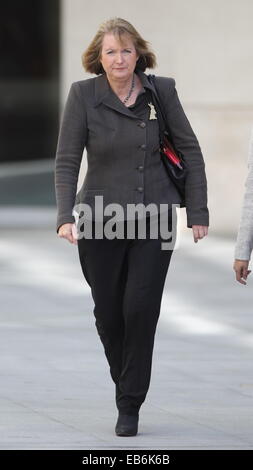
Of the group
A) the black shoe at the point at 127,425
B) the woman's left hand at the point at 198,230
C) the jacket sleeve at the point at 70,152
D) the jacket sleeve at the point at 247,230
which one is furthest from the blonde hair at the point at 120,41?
the black shoe at the point at 127,425

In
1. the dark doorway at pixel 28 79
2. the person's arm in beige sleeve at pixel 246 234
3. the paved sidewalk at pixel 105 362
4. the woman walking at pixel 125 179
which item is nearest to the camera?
the person's arm in beige sleeve at pixel 246 234

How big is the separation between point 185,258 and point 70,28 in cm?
296

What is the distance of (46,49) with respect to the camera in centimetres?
1870

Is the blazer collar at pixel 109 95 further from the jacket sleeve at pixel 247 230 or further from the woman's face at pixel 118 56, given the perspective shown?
the jacket sleeve at pixel 247 230

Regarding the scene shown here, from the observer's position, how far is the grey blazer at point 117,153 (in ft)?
20.1

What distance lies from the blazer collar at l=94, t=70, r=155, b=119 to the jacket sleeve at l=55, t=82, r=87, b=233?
0.09 meters

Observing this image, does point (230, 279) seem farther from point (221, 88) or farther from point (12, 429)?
point (12, 429)

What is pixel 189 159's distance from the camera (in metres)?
6.23

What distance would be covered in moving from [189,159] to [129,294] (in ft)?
2.27

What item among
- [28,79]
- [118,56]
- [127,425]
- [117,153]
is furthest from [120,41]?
[28,79]

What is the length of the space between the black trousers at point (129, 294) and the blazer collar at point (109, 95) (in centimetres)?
54

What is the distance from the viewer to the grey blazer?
20.1 ft
